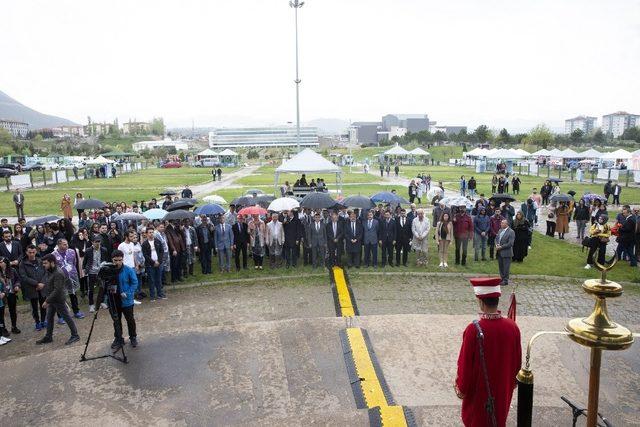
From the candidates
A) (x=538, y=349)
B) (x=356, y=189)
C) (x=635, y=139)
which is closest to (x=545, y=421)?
(x=538, y=349)

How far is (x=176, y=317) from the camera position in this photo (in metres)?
10.1

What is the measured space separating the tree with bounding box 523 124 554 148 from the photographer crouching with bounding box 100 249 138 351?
8461cm

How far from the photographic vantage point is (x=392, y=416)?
6012 millimetres

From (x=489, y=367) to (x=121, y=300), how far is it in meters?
6.48

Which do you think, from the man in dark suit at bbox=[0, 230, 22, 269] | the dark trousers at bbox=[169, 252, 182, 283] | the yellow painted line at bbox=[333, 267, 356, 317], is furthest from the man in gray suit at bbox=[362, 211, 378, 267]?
the man in dark suit at bbox=[0, 230, 22, 269]

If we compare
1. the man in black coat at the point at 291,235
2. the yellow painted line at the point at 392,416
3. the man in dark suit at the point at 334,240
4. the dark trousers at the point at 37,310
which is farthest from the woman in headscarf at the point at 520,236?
the dark trousers at the point at 37,310

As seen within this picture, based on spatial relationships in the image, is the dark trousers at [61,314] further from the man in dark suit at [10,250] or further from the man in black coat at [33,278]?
the man in dark suit at [10,250]

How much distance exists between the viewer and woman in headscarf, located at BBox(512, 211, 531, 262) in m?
13.9

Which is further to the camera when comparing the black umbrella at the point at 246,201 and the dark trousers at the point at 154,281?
the black umbrella at the point at 246,201

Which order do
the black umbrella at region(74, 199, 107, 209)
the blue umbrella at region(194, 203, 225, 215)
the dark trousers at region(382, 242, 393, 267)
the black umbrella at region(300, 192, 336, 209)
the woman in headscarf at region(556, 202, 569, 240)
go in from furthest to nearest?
the woman in headscarf at region(556, 202, 569, 240)
the black umbrella at region(74, 199, 107, 209)
the blue umbrella at region(194, 203, 225, 215)
the black umbrella at region(300, 192, 336, 209)
the dark trousers at region(382, 242, 393, 267)

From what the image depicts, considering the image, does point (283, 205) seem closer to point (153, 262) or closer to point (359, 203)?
point (359, 203)

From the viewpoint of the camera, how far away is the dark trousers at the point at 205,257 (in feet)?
43.7

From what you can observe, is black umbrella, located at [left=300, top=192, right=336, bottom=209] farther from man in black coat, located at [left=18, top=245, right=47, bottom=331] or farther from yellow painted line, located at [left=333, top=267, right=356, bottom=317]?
man in black coat, located at [left=18, top=245, right=47, bottom=331]

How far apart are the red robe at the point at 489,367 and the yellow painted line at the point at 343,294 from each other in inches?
226
